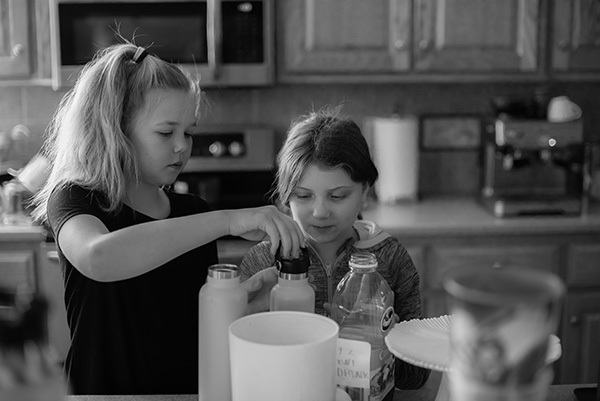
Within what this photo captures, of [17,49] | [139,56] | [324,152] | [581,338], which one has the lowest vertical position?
[581,338]

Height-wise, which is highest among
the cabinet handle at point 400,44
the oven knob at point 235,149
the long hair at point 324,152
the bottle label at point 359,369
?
the cabinet handle at point 400,44

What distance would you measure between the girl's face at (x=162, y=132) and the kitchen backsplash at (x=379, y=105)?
168cm

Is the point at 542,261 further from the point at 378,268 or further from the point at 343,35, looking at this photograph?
the point at 378,268

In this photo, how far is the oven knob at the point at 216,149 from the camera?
297 centimetres

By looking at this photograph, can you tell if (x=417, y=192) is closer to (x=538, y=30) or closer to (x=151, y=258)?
(x=538, y=30)

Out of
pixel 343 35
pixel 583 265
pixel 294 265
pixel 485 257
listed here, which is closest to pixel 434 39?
pixel 343 35

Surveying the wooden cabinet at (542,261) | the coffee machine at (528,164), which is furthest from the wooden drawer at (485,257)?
the coffee machine at (528,164)

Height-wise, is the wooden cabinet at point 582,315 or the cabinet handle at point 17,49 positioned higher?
the cabinet handle at point 17,49

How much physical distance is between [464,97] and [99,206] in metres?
2.12

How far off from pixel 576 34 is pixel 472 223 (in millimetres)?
845

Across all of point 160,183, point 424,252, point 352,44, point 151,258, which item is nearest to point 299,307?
point 151,258

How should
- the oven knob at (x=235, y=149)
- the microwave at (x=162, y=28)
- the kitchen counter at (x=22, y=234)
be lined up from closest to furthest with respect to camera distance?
the kitchen counter at (x=22, y=234)
the microwave at (x=162, y=28)
the oven knob at (x=235, y=149)

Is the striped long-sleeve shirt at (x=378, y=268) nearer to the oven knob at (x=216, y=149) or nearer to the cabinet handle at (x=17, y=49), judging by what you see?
the oven knob at (x=216, y=149)

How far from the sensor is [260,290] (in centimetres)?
121
